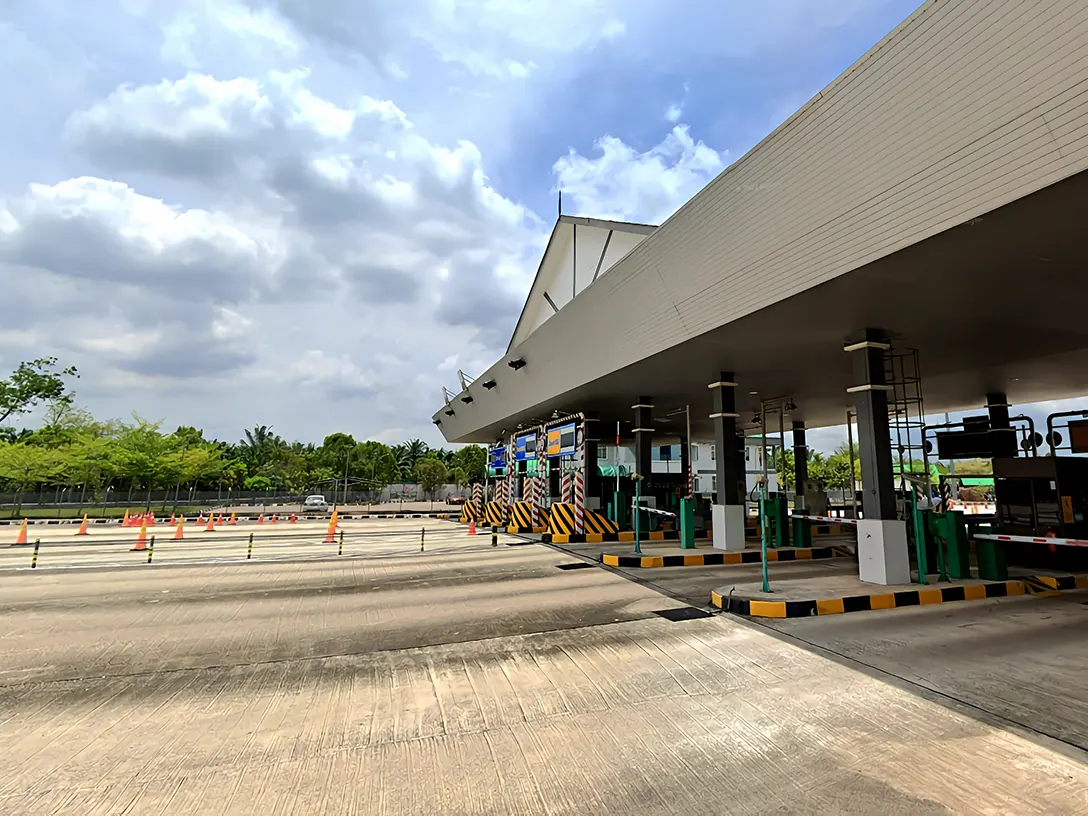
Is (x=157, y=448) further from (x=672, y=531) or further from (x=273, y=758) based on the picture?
(x=273, y=758)

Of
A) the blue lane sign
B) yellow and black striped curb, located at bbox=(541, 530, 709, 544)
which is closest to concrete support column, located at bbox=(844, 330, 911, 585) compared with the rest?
yellow and black striped curb, located at bbox=(541, 530, 709, 544)

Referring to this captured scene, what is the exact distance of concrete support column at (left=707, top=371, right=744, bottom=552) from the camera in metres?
12.4

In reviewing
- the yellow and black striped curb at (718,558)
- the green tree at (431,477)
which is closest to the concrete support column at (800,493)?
the yellow and black striped curb at (718,558)

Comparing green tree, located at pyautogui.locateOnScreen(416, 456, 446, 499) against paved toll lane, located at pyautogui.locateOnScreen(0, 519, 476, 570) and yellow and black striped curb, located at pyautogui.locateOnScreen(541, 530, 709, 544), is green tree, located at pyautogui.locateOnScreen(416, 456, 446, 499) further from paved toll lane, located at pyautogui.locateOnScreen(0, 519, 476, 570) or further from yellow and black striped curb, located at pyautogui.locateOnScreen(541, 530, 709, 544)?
yellow and black striped curb, located at pyautogui.locateOnScreen(541, 530, 709, 544)

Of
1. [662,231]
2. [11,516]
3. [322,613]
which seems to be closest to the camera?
[322,613]

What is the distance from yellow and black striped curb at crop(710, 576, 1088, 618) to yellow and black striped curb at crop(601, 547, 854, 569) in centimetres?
331

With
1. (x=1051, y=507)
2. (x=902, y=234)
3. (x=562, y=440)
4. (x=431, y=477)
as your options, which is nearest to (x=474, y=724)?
(x=902, y=234)

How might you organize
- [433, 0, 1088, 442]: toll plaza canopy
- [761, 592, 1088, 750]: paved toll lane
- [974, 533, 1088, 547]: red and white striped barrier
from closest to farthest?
[761, 592, 1088, 750]: paved toll lane, [433, 0, 1088, 442]: toll plaza canopy, [974, 533, 1088, 547]: red and white striped barrier

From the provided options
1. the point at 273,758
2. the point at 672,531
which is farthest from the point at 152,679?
the point at 672,531

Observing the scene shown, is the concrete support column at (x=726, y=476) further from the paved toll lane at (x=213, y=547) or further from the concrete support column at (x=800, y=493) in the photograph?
the paved toll lane at (x=213, y=547)

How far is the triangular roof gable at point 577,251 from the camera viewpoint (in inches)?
619

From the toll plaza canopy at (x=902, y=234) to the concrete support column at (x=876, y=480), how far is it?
1.86 ft

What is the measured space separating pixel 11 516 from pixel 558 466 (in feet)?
107

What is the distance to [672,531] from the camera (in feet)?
55.3
